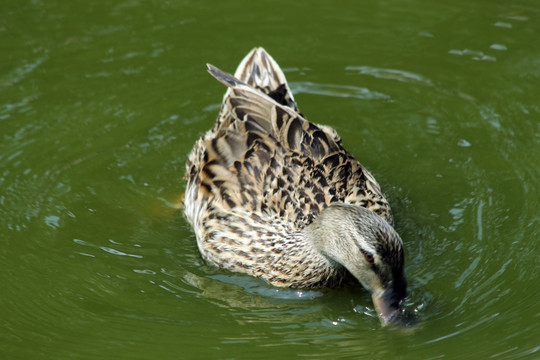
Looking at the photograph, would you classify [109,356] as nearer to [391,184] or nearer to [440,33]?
[391,184]

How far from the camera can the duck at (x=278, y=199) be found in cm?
739

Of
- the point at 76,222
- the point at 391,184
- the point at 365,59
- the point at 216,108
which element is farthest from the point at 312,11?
the point at 76,222

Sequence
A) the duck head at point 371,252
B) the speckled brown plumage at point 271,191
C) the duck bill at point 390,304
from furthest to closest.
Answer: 1. the speckled brown plumage at point 271,191
2. the duck bill at point 390,304
3. the duck head at point 371,252

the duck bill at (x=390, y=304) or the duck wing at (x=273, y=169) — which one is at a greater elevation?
the duck wing at (x=273, y=169)

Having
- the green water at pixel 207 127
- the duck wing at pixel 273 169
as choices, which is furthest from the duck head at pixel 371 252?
the duck wing at pixel 273 169

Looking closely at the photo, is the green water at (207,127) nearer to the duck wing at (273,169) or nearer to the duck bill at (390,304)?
the duck bill at (390,304)

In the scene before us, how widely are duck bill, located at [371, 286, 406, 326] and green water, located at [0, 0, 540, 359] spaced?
5.4 inches

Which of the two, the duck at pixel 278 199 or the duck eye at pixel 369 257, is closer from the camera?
the duck eye at pixel 369 257

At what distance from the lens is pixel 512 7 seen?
1140cm

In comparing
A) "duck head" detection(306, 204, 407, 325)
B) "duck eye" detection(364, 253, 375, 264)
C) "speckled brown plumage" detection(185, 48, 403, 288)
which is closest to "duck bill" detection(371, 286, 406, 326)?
"duck head" detection(306, 204, 407, 325)

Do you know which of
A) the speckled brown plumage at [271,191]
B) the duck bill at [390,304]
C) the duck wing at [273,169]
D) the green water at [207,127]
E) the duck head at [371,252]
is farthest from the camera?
the duck wing at [273,169]

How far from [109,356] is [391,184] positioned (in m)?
3.63

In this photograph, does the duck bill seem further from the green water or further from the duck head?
the green water

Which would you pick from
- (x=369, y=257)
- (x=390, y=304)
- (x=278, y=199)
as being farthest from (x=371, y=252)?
(x=278, y=199)
